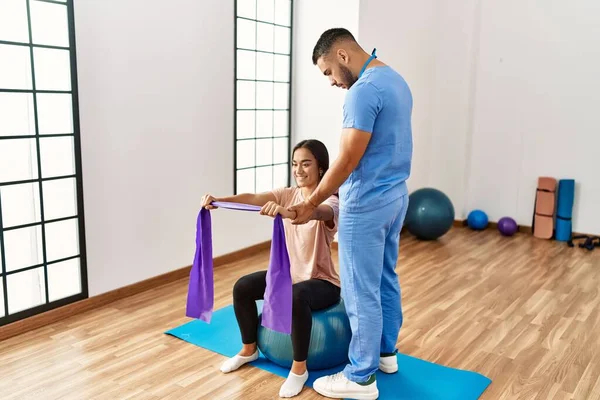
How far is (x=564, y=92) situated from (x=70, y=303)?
471 cm

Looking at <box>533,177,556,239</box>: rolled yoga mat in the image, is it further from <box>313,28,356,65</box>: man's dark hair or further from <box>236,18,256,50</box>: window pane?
<box>313,28,356,65</box>: man's dark hair

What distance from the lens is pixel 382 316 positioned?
2.67 m

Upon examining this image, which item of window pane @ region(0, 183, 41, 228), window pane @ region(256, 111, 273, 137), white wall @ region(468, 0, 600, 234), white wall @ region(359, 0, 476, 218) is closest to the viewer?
window pane @ region(0, 183, 41, 228)

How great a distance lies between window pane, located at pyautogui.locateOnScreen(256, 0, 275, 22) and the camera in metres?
4.79

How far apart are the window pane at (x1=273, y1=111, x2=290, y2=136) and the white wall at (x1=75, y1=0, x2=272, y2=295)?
2.27 ft

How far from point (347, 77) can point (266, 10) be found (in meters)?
2.68

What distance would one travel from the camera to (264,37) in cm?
488

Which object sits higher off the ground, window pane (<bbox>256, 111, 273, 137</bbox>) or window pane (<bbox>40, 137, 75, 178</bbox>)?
window pane (<bbox>256, 111, 273, 137</bbox>)

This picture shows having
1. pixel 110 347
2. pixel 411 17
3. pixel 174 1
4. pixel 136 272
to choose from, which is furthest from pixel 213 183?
pixel 411 17

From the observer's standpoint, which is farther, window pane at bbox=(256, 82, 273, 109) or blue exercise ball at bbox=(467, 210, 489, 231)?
blue exercise ball at bbox=(467, 210, 489, 231)

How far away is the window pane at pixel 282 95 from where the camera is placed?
5.12m

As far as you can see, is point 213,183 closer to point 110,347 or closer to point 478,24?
point 110,347

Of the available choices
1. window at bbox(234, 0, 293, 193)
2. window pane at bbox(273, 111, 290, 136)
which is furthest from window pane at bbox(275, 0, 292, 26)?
window pane at bbox(273, 111, 290, 136)

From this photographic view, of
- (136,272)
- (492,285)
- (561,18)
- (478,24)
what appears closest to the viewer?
(136,272)
